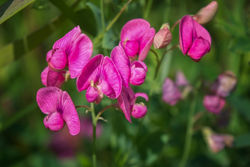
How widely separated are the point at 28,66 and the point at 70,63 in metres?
1.02

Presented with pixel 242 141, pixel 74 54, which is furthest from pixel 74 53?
pixel 242 141

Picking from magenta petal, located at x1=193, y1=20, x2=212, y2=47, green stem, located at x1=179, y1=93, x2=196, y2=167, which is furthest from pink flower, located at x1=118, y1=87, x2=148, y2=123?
green stem, located at x1=179, y1=93, x2=196, y2=167

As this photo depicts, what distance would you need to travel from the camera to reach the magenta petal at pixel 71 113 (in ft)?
2.85

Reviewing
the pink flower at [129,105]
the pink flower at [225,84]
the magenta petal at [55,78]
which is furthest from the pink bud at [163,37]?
the pink flower at [225,84]

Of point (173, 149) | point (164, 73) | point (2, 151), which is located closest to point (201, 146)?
point (173, 149)

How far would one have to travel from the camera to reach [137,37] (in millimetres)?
977

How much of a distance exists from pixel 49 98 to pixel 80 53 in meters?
0.13

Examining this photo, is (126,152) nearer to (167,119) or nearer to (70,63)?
(167,119)

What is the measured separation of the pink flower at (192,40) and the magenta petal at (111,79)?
19 centimetres

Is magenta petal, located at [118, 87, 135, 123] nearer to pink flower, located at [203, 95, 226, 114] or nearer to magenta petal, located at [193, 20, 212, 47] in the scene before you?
magenta petal, located at [193, 20, 212, 47]

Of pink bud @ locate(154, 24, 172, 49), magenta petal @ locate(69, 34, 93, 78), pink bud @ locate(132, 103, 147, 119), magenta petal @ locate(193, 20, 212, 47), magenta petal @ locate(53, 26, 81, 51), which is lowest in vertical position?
pink bud @ locate(132, 103, 147, 119)

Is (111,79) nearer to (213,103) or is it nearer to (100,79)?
(100,79)

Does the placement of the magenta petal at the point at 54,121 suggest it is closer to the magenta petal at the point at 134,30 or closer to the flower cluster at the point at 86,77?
the flower cluster at the point at 86,77

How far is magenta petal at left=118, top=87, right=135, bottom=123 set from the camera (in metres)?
0.90
